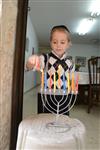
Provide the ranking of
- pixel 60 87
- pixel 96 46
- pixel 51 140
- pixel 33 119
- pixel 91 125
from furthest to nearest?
pixel 91 125 → pixel 96 46 → pixel 60 87 → pixel 33 119 → pixel 51 140

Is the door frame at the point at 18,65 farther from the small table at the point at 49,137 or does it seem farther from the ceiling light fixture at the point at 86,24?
the ceiling light fixture at the point at 86,24

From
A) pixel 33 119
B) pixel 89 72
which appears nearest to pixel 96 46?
pixel 89 72

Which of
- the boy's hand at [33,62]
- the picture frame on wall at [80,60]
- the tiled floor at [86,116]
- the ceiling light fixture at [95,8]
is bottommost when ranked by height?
the tiled floor at [86,116]

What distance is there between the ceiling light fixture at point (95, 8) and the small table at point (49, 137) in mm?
627

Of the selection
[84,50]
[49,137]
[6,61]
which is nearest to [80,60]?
[84,50]

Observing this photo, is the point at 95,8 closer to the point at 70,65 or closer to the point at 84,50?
the point at 84,50

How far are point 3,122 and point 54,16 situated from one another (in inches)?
23.3

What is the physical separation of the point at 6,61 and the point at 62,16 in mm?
395

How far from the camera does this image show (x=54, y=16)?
1.00 m

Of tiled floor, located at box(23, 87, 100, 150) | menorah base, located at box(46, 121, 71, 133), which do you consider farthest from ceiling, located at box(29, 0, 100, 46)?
menorah base, located at box(46, 121, 71, 133)

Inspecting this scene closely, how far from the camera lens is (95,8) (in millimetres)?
1018

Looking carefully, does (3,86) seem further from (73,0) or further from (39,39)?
(73,0)

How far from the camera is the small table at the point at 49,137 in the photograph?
603 millimetres

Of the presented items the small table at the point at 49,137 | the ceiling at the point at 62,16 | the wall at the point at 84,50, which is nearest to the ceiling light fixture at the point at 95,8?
the ceiling at the point at 62,16
